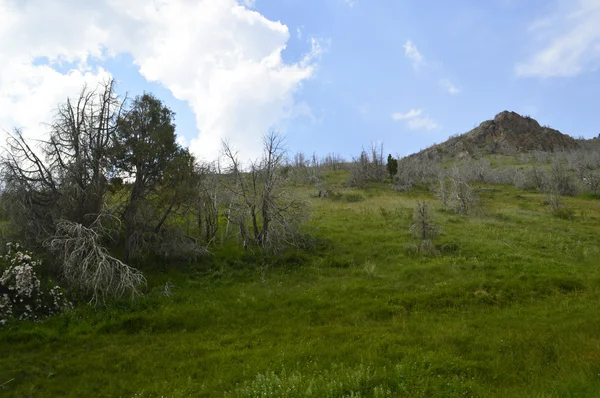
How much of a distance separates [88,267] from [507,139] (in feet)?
340

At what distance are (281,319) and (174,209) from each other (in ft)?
27.5

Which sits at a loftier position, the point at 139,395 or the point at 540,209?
the point at 540,209

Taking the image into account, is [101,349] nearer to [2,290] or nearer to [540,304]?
[2,290]

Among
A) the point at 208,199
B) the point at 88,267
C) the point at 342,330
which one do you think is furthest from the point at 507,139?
the point at 88,267

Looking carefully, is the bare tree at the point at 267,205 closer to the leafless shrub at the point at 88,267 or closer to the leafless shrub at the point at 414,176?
the leafless shrub at the point at 88,267

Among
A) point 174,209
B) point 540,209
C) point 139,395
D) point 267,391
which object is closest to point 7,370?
point 139,395

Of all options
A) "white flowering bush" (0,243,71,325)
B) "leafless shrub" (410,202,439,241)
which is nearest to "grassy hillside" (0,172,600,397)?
"white flowering bush" (0,243,71,325)

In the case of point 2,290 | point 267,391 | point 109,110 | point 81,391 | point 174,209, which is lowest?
point 81,391

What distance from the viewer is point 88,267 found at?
13.3 meters

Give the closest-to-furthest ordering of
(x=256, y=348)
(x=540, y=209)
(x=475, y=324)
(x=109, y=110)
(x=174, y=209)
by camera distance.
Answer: (x=256, y=348) < (x=475, y=324) < (x=109, y=110) < (x=174, y=209) < (x=540, y=209)

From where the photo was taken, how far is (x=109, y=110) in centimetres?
1617

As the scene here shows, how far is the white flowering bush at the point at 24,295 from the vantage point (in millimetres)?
11375

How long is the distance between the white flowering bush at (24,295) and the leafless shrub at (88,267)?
2.54 feet

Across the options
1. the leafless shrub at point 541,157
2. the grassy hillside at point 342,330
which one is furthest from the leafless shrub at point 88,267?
the leafless shrub at point 541,157
